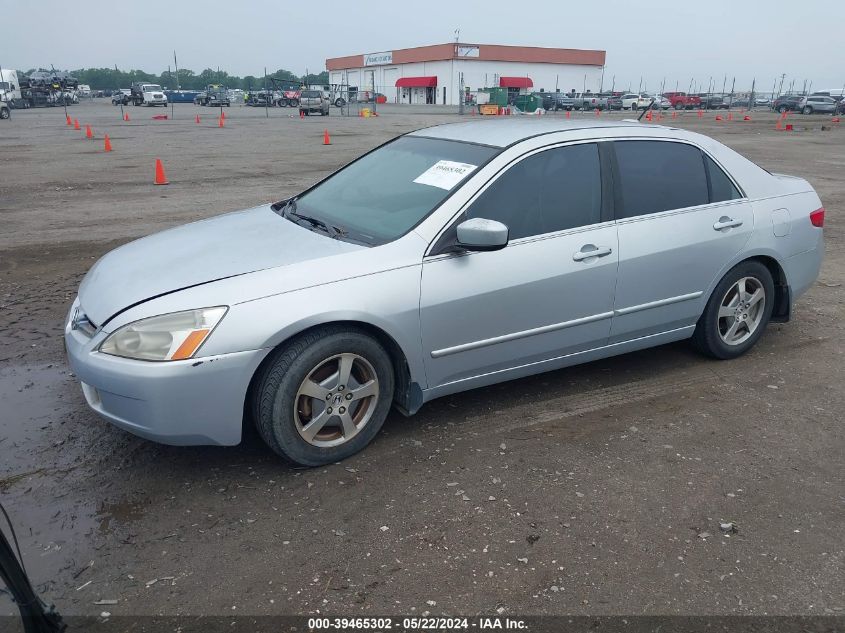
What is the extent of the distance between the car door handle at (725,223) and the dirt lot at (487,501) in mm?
962

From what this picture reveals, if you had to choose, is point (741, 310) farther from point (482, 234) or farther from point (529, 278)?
point (482, 234)

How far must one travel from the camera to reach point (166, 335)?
3.08 m

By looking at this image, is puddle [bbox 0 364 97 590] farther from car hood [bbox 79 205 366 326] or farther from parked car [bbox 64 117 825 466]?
car hood [bbox 79 205 366 326]

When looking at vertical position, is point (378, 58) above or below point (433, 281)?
above

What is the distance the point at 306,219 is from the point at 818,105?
58.2m

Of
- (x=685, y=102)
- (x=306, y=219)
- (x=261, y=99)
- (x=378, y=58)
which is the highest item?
(x=378, y=58)

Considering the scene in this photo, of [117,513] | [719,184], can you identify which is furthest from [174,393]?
[719,184]

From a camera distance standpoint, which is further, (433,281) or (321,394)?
(433,281)

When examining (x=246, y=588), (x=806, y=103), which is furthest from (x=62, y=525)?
(x=806, y=103)

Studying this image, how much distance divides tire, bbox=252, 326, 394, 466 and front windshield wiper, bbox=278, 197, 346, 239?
2.27 ft

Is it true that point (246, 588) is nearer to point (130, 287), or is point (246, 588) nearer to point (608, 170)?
point (130, 287)

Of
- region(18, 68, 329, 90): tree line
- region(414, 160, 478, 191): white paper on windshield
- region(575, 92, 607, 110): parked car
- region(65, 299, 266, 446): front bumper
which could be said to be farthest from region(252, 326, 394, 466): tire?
region(18, 68, 329, 90): tree line

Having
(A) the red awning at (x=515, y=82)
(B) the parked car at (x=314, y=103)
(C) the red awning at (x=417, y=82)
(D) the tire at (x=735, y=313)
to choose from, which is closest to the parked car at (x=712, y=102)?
(A) the red awning at (x=515, y=82)

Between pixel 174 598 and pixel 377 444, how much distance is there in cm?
136
